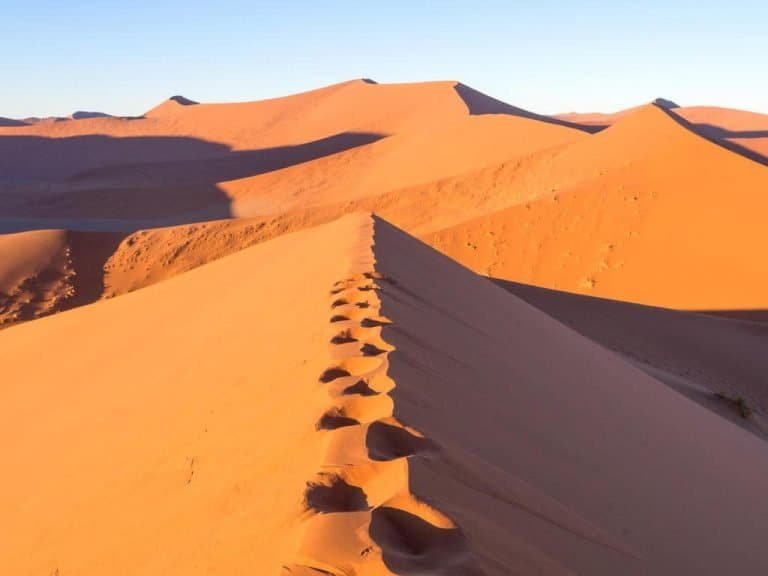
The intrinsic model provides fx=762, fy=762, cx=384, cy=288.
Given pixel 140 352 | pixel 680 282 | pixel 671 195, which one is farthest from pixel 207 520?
pixel 671 195

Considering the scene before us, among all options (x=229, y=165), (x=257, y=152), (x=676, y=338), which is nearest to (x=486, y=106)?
(x=257, y=152)

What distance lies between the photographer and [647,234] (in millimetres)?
16266

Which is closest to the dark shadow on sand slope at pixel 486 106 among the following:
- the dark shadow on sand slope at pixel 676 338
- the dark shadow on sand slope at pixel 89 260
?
the dark shadow on sand slope at pixel 89 260

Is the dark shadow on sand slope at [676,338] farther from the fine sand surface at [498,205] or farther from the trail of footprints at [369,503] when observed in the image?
the trail of footprints at [369,503]

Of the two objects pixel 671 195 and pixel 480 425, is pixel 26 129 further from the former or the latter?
pixel 480 425

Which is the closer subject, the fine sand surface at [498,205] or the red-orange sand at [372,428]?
the red-orange sand at [372,428]

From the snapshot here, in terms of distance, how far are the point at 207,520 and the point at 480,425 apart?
3.51 ft

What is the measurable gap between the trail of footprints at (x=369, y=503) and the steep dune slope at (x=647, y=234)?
12975mm

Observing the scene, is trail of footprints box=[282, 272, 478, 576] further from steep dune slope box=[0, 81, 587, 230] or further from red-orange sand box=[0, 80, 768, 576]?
steep dune slope box=[0, 81, 587, 230]

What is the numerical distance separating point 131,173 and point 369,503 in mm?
44368

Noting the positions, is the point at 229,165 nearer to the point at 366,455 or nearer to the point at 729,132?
the point at 729,132

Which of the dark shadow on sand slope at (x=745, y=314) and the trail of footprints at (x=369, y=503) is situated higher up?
the trail of footprints at (x=369, y=503)

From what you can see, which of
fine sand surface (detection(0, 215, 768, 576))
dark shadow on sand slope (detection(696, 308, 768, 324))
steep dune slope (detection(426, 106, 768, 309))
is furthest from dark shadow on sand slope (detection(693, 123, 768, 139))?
fine sand surface (detection(0, 215, 768, 576))

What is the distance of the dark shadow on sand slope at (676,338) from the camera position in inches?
385
